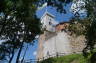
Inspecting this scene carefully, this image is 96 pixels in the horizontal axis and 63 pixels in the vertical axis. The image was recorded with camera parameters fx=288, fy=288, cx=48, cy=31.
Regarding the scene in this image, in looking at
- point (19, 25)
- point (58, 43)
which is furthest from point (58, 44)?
point (19, 25)

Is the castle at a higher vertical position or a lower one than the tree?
lower

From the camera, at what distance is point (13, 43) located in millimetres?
25938

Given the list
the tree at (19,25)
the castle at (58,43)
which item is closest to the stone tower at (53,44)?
the castle at (58,43)

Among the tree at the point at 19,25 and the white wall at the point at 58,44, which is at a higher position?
the tree at the point at 19,25

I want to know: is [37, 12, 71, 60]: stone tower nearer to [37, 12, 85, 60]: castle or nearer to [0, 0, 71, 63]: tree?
[37, 12, 85, 60]: castle

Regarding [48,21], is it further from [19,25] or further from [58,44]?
[19,25]

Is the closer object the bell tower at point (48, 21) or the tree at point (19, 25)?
the tree at point (19, 25)

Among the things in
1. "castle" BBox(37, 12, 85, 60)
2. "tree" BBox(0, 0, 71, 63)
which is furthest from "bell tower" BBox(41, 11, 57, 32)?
"tree" BBox(0, 0, 71, 63)

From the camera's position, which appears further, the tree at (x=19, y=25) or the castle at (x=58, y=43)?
the castle at (x=58, y=43)

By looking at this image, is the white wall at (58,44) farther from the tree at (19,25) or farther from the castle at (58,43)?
the tree at (19,25)

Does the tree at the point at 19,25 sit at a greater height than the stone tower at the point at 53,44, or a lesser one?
greater

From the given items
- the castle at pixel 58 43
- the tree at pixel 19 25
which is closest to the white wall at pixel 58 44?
the castle at pixel 58 43

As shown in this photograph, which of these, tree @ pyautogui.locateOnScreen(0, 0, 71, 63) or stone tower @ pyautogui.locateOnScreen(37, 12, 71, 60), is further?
stone tower @ pyautogui.locateOnScreen(37, 12, 71, 60)

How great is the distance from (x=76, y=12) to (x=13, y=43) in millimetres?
9335
